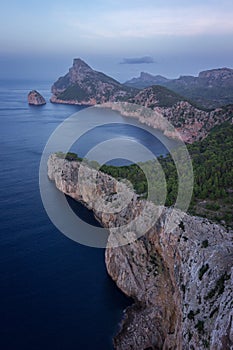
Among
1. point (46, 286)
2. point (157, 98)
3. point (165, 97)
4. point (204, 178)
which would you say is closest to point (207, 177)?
point (204, 178)

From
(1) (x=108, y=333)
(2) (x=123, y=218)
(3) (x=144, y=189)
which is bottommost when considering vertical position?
(1) (x=108, y=333)

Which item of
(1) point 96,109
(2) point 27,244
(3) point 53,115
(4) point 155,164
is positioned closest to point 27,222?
(2) point 27,244

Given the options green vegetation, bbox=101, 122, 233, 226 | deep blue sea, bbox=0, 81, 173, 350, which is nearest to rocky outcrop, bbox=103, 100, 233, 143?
green vegetation, bbox=101, 122, 233, 226

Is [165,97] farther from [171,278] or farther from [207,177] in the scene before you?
[171,278]

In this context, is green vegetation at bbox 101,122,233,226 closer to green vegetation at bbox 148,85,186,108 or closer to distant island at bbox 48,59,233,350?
distant island at bbox 48,59,233,350

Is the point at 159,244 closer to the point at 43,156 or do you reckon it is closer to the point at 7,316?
the point at 7,316
